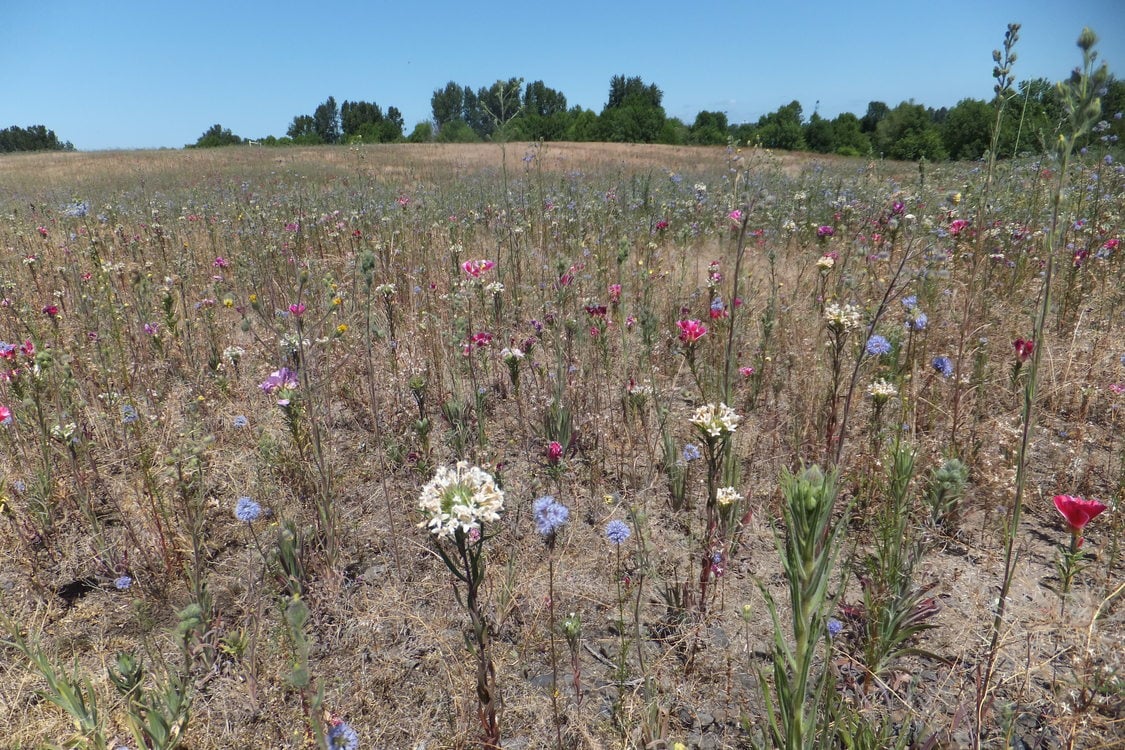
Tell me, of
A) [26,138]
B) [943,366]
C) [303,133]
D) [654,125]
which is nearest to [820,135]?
[654,125]

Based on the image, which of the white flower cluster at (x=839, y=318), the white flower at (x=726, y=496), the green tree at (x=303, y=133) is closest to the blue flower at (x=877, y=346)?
the white flower cluster at (x=839, y=318)

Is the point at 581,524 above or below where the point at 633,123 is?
below

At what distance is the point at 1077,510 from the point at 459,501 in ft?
5.46

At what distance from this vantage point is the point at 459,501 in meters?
1.31

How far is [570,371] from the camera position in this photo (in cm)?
357

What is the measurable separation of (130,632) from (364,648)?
2.94ft

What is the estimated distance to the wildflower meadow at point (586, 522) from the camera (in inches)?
62.8


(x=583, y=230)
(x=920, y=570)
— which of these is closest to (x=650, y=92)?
(x=583, y=230)

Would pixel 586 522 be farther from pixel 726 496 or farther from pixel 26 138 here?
pixel 26 138

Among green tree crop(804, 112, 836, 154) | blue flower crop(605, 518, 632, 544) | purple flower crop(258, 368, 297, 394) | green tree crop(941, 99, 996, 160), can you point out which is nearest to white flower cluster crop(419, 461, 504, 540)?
blue flower crop(605, 518, 632, 544)

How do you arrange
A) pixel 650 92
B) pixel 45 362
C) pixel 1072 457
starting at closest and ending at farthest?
1. pixel 45 362
2. pixel 1072 457
3. pixel 650 92

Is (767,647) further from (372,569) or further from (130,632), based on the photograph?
(130,632)

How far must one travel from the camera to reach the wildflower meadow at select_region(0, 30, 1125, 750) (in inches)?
62.8

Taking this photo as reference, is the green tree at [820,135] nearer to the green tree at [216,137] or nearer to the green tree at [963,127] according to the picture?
the green tree at [963,127]
